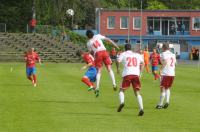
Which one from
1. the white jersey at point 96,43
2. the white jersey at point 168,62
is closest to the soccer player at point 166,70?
the white jersey at point 168,62

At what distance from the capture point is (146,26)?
342ft

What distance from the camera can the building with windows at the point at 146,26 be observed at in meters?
103

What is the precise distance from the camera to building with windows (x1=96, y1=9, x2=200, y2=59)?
102938 mm

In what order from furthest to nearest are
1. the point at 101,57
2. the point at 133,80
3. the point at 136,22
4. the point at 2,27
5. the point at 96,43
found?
the point at 136,22 → the point at 2,27 → the point at 101,57 → the point at 96,43 → the point at 133,80

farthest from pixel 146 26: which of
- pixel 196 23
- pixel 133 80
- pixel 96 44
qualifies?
pixel 133 80

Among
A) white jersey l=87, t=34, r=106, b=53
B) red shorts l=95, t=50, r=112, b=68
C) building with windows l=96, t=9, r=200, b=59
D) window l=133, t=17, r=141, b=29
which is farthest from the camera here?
window l=133, t=17, r=141, b=29

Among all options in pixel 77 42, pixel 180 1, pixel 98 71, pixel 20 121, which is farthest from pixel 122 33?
pixel 20 121

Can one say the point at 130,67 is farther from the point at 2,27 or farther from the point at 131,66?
the point at 2,27

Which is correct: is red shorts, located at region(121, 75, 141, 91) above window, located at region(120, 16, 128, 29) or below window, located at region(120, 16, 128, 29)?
below

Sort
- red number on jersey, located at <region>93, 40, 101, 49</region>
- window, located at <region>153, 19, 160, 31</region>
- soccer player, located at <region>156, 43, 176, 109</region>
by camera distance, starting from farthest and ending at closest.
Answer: window, located at <region>153, 19, 160, 31</region> < red number on jersey, located at <region>93, 40, 101, 49</region> < soccer player, located at <region>156, 43, 176, 109</region>

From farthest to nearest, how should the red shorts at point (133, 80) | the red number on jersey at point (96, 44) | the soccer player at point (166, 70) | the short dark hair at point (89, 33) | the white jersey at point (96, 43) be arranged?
1. the red number on jersey at point (96, 44)
2. the white jersey at point (96, 43)
3. the short dark hair at point (89, 33)
4. the soccer player at point (166, 70)
5. the red shorts at point (133, 80)

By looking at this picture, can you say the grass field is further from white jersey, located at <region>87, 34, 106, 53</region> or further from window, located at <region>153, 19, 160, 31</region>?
window, located at <region>153, 19, 160, 31</region>

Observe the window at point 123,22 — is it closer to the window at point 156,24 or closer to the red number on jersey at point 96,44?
the window at point 156,24

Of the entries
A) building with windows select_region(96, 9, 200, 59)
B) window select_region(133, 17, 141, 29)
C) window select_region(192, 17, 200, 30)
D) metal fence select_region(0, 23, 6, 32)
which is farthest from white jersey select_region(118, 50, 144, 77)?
window select_region(192, 17, 200, 30)
